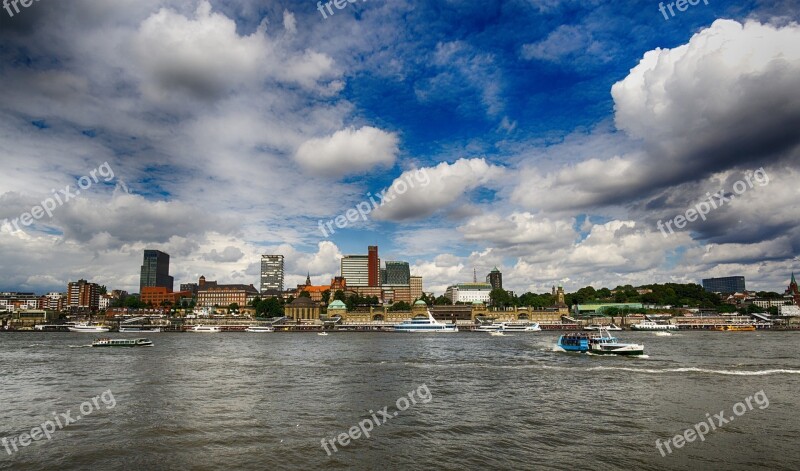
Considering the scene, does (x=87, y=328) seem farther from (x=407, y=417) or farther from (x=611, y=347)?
(x=407, y=417)

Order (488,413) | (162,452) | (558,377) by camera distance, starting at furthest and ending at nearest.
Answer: (558,377) < (488,413) < (162,452)

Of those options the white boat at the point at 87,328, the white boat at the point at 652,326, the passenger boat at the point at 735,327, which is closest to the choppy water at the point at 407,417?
the white boat at the point at 87,328

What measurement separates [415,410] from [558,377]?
19173mm

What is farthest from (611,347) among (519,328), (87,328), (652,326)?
(87,328)

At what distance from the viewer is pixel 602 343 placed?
2613 inches

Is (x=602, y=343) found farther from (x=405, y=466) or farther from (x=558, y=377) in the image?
(x=405, y=466)

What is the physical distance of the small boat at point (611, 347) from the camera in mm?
61878

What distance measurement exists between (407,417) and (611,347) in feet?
152

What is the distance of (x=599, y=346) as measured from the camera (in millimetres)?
65500

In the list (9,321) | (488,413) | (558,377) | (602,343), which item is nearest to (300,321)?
(9,321)

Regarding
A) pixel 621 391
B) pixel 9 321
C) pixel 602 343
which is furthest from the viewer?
pixel 9 321

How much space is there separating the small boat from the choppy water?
509 inches

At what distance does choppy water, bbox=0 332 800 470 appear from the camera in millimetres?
19531

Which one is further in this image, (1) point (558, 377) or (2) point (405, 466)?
(1) point (558, 377)
